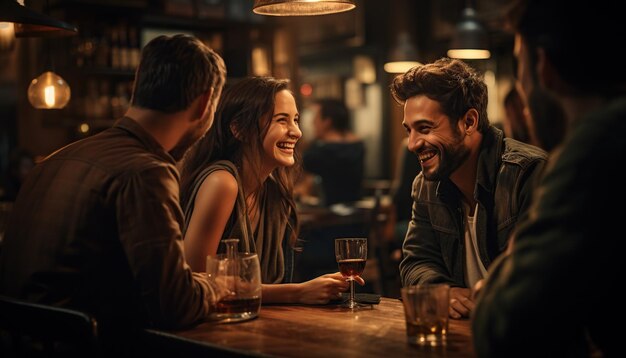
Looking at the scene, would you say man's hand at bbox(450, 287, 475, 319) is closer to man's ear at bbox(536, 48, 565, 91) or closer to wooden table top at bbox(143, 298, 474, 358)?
wooden table top at bbox(143, 298, 474, 358)

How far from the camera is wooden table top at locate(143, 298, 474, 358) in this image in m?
1.57

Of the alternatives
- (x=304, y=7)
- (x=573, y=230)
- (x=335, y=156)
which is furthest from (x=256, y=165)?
(x=335, y=156)

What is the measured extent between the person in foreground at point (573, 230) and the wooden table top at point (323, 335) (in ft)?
0.83

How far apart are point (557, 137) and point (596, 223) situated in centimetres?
35

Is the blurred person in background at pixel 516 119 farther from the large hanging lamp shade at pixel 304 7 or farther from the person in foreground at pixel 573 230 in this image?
the person in foreground at pixel 573 230

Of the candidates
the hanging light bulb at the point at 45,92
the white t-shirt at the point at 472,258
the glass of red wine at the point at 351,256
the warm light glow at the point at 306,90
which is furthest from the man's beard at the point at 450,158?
the warm light glow at the point at 306,90

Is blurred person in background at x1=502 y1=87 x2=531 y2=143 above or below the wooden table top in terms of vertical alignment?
above

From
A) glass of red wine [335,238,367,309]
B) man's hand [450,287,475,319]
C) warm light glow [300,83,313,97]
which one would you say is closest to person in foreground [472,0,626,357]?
man's hand [450,287,475,319]

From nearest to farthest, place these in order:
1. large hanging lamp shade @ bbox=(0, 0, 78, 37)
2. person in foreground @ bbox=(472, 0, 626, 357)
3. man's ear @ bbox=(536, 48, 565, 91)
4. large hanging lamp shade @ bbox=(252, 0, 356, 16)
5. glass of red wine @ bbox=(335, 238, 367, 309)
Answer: person in foreground @ bbox=(472, 0, 626, 357)
man's ear @ bbox=(536, 48, 565, 91)
glass of red wine @ bbox=(335, 238, 367, 309)
large hanging lamp shade @ bbox=(252, 0, 356, 16)
large hanging lamp shade @ bbox=(0, 0, 78, 37)

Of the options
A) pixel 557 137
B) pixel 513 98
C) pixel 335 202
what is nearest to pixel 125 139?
pixel 557 137

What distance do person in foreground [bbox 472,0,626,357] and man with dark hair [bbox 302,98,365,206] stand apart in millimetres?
4613

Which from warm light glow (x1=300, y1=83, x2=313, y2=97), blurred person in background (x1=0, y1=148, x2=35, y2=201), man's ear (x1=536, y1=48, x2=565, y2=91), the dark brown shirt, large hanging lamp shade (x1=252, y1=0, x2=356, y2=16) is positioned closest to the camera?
man's ear (x1=536, y1=48, x2=565, y2=91)

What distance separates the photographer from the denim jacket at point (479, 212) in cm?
233

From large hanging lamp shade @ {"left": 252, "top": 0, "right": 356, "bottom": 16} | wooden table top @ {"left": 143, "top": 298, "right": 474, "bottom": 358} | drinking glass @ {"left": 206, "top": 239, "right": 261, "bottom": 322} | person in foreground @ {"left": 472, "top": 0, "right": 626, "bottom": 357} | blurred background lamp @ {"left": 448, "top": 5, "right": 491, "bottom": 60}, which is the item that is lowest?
wooden table top @ {"left": 143, "top": 298, "right": 474, "bottom": 358}
